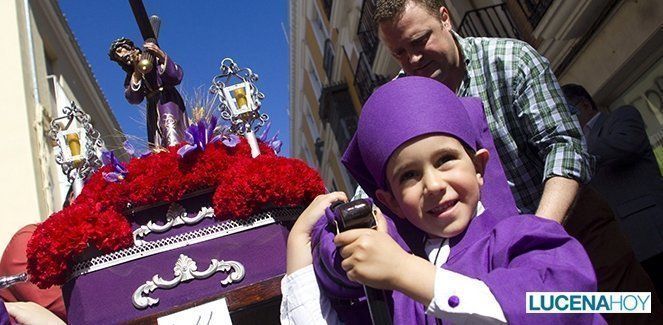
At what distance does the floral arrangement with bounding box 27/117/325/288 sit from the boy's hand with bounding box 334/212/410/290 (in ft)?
1.83

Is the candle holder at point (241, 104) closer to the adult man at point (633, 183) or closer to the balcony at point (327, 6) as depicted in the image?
the adult man at point (633, 183)

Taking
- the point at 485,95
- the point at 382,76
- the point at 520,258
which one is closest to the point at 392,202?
the point at 520,258

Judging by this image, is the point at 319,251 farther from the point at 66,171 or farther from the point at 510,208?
the point at 66,171

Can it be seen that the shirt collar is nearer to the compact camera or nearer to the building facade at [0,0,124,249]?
the compact camera

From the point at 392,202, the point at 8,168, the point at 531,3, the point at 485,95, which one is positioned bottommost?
the point at 392,202

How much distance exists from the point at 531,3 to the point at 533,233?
7091mm

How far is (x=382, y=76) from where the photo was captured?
12148mm

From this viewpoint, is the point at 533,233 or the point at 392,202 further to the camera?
the point at 392,202

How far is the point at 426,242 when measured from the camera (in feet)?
4.17

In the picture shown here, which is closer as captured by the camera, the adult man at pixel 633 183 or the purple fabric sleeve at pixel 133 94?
the purple fabric sleeve at pixel 133 94

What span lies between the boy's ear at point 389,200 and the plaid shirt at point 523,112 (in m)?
0.53

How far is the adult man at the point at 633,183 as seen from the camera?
267cm

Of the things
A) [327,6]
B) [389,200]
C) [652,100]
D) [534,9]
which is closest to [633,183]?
[389,200]

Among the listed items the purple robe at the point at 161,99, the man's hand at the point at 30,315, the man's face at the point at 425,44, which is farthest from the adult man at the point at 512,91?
the man's hand at the point at 30,315
